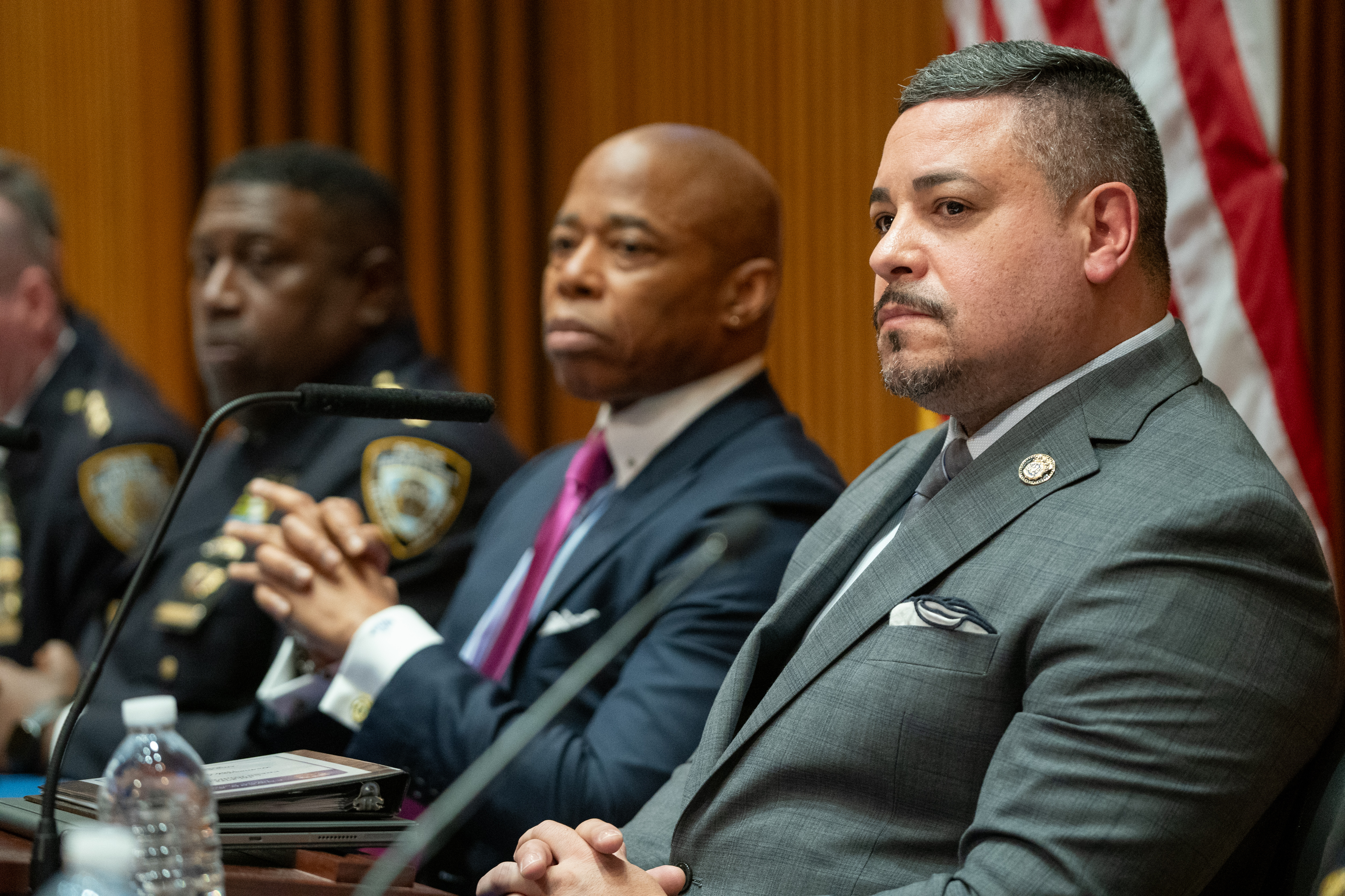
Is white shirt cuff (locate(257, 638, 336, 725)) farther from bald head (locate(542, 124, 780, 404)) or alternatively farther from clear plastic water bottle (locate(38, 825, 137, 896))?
clear plastic water bottle (locate(38, 825, 137, 896))

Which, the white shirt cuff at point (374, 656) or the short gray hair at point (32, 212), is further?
the short gray hair at point (32, 212)

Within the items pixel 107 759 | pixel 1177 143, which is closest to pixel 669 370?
pixel 1177 143

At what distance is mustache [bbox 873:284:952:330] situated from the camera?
1.48 meters

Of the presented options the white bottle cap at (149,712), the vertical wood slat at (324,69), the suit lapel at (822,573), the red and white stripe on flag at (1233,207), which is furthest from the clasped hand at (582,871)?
the vertical wood slat at (324,69)

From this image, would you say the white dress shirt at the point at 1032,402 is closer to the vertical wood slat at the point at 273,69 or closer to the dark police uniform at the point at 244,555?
the dark police uniform at the point at 244,555

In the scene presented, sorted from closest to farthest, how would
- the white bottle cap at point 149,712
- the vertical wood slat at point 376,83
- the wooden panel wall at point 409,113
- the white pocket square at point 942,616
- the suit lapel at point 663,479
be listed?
the white bottle cap at point 149,712 → the white pocket square at point 942,616 → the suit lapel at point 663,479 → the wooden panel wall at point 409,113 → the vertical wood slat at point 376,83

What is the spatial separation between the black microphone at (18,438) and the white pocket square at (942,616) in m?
1.14

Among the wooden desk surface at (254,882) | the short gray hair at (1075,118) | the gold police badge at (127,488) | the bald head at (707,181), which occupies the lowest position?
the gold police badge at (127,488)

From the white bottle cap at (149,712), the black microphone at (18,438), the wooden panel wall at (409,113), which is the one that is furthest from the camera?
the wooden panel wall at (409,113)

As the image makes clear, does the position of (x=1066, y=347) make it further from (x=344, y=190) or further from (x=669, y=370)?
(x=344, y=190)

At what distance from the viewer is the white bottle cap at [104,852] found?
107 centimetres

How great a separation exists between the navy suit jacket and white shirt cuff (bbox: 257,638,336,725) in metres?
0.22

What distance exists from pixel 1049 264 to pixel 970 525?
278mm

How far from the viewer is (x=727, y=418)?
2.22 metres
